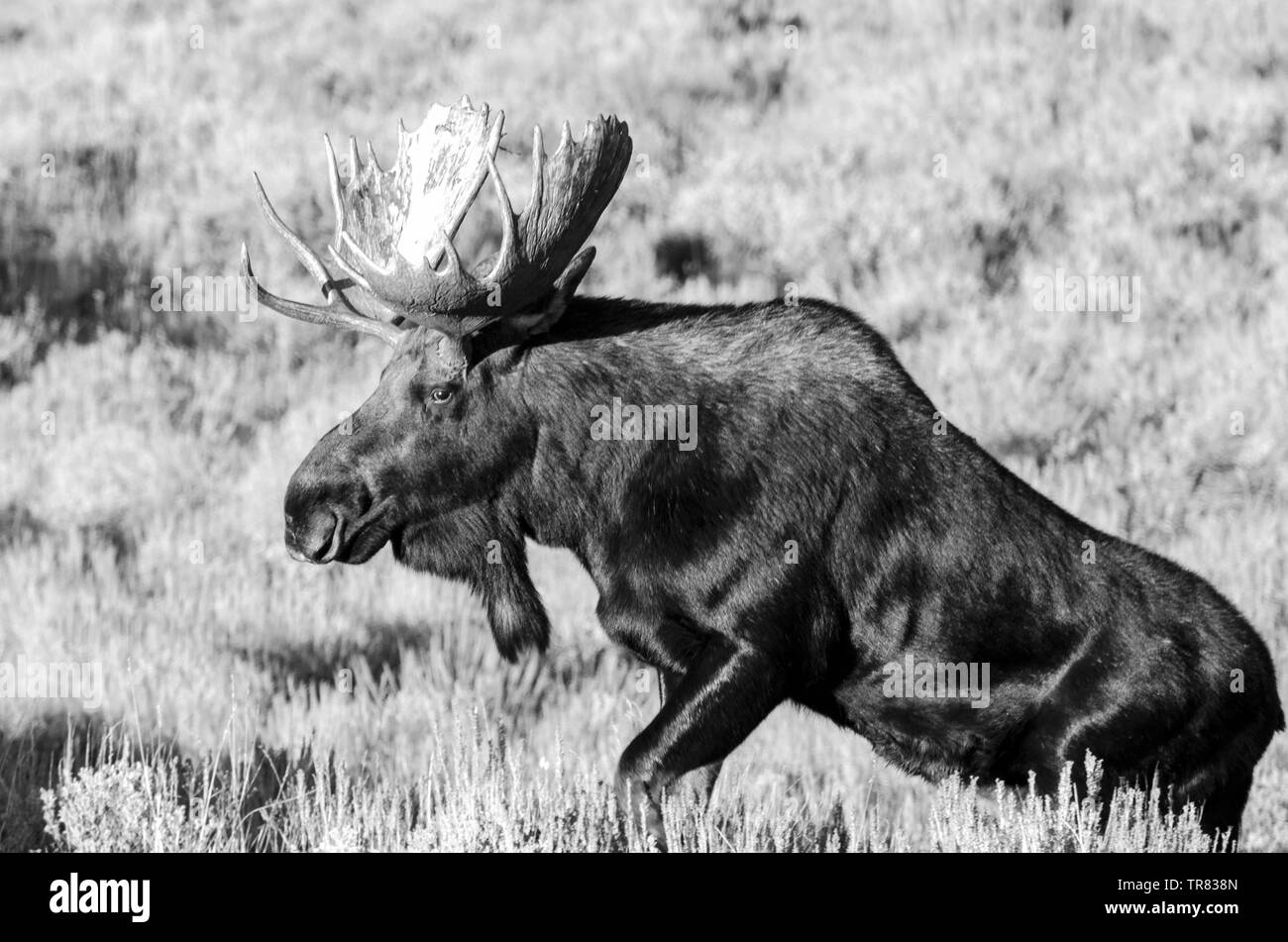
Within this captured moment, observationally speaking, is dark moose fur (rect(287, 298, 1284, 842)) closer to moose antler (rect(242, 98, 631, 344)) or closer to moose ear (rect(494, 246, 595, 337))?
moose ear (rect(494, 246, 595, 337))

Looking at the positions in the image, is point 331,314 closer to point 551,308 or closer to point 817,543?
point 551,308

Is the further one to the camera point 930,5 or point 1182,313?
point 930,5

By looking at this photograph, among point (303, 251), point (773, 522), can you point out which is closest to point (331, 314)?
point (303, 251)

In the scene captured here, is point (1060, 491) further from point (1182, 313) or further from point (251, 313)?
point (251, 313)

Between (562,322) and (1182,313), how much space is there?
7.00 metres

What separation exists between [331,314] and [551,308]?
Result: 73 centimetres

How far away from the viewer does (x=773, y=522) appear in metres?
6.00

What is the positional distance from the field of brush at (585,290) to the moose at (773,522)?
1.06 feet

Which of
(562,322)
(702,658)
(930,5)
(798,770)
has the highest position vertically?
(930,5)

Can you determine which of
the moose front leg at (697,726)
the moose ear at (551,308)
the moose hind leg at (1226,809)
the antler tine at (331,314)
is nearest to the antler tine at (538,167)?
the moose ear at (551,308)

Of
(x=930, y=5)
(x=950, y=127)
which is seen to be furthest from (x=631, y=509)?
(x=930, y=5)

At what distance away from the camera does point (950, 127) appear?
1497cm

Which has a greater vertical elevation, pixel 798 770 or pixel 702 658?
pixel 702 658

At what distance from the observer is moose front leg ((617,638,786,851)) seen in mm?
5758
